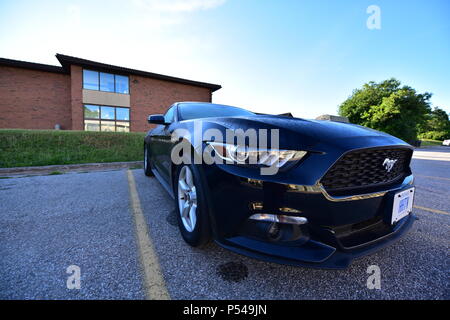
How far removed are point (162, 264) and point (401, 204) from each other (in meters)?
1.79

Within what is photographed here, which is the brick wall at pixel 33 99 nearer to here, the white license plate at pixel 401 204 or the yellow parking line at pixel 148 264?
the yellow parking line at pixel 148 264

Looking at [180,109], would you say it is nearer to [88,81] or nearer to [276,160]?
[276,160]

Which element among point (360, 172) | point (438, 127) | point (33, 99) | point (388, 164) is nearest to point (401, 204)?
point (388, 164)

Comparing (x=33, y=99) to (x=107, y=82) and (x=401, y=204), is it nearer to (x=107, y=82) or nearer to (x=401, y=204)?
(x=107, y=82)

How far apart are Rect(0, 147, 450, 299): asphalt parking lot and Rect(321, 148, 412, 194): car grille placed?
647mm

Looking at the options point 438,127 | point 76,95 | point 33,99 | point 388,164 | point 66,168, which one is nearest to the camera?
point 388,164

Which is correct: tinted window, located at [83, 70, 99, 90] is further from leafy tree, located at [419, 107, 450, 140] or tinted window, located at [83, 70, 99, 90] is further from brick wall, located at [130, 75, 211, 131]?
leafy tree, located at [419, 107, 450, 140]

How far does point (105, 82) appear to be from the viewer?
12.5m

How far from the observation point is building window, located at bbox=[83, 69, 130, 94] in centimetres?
1200

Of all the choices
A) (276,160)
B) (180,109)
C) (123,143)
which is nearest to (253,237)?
(276,160)

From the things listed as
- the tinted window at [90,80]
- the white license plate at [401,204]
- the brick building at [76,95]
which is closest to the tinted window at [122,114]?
the brick building at [76,95]

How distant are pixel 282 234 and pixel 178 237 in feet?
3.52

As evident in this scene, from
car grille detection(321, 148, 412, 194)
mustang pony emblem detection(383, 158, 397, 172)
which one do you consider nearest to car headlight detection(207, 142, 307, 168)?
car grille detection(321, 148, 412, 194)
